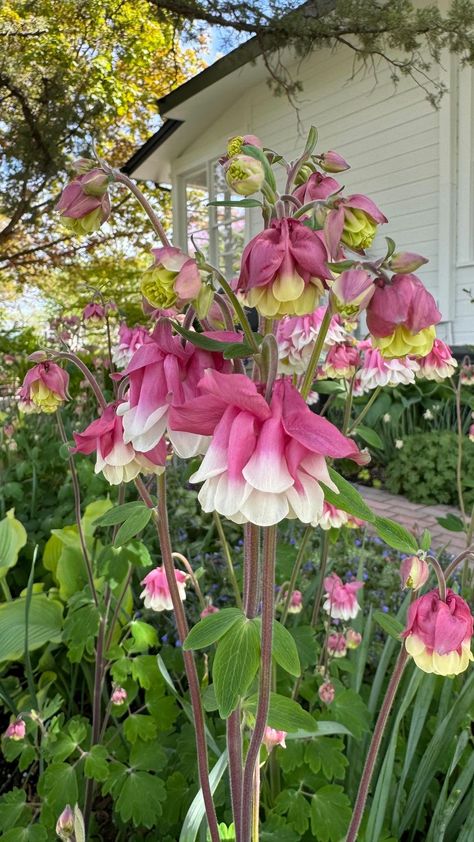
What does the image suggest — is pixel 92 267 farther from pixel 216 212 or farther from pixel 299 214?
pixel 299 214

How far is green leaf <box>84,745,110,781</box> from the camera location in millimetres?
1275

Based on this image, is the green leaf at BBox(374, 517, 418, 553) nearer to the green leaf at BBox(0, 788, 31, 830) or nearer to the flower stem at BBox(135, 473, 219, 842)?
the flower stem at BBox(135, 473, 219, 842)

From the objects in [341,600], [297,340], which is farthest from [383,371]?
[341,600]

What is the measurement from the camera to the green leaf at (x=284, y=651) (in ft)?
2.19

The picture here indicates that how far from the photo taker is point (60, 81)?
8.65 meters

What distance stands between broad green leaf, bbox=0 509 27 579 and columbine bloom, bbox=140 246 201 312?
5.53ft

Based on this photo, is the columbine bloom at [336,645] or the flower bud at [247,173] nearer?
the flower bud at [247,173]

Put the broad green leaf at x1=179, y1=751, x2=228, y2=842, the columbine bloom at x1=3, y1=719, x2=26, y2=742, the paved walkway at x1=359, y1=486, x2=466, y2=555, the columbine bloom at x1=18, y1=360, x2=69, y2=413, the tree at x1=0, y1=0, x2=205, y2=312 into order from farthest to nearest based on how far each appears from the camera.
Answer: the tree at x1=0, y1=0, x2=205, y2=312 < the paved walkway at x1=359, y1=486, x2=466, y2=555 < the columbine bloom at x1=3, y1=719, x2=26, y2=742 < the columbine bloom at x1=18, y1=360, x2=69, y2=413 < the broad green leaf at x1=179, y1=751, x2=228, y2=842

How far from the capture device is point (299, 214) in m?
0.65

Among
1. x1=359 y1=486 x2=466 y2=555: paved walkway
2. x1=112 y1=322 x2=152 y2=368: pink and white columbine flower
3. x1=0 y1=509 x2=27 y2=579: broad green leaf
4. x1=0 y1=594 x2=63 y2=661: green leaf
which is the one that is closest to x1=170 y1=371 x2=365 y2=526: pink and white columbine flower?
x1=112 y1=322 x2=152 y2=368: pink and white columbine flower

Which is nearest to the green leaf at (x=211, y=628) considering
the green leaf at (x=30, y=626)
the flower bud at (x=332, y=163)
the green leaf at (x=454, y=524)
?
the flower bud at (x=332, y=163)

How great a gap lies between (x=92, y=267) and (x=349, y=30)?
7847 mm

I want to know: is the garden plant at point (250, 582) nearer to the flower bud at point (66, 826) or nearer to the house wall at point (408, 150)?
the flower bud at point (66, 826)

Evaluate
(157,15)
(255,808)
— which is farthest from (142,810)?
(157,15)
